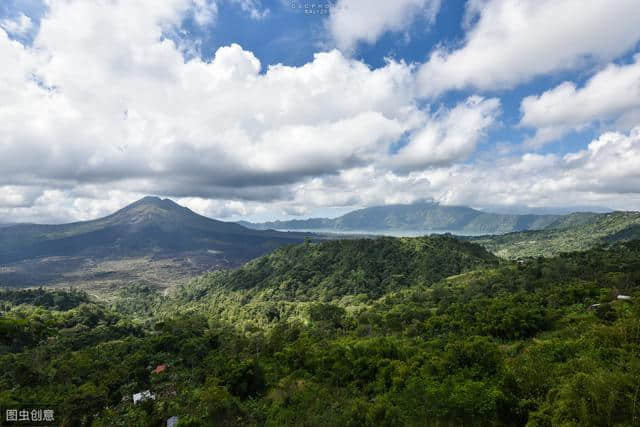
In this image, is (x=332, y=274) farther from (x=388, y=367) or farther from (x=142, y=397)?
(x=388, y=367)

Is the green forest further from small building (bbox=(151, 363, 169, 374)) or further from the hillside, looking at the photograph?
the hillside

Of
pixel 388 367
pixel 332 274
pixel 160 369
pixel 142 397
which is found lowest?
pixel 332 274

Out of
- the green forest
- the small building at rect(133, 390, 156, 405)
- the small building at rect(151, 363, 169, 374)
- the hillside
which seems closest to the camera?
the green forest

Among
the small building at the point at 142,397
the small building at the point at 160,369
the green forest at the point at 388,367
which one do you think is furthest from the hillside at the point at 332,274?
the small building at the point at 142,397

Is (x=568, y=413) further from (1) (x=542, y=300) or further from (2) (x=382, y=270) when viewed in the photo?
(2) (x=382, y=270)

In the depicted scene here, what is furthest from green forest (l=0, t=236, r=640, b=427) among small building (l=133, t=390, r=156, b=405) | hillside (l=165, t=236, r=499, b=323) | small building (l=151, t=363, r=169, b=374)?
hillside (l=165, t=236, r=499, b=323)

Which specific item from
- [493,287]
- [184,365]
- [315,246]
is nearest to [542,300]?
[493,287]

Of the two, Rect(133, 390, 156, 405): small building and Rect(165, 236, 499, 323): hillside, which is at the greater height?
Rect(133, 390, 156, 405): small building

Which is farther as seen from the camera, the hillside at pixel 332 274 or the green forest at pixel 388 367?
the hillside at pixel 332 274

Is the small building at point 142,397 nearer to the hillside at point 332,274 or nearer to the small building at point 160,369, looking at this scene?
the small building at point 160,369

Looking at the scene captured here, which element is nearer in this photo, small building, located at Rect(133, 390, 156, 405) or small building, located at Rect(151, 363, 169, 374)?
small building, located at Rect(133, 390, 156, 405)

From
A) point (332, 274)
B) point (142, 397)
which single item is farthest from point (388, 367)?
point (332, 274)
